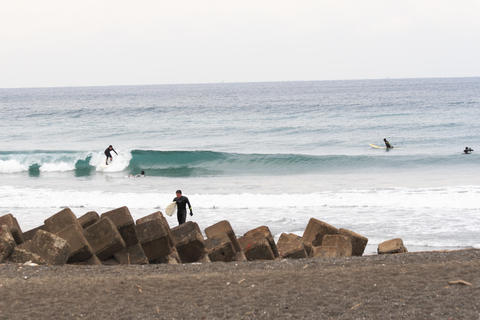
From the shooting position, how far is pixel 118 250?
9.57 meters

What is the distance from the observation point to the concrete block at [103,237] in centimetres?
943

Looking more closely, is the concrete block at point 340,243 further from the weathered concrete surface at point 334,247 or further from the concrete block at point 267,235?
the concrete block at point 267,235

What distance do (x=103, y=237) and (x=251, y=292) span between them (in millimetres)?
3570

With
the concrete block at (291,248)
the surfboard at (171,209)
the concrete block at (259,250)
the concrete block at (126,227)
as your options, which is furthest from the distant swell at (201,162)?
the concrete block at (126,227)

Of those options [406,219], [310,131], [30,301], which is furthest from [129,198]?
[310,131]

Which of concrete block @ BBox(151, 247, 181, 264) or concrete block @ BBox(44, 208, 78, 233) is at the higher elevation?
concrete block @ BBox(44, 208, 78, 233)

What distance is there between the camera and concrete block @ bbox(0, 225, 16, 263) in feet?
28.7

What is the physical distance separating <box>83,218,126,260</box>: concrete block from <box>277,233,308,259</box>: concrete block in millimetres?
2795

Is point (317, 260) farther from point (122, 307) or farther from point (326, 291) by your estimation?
point (122, 307)

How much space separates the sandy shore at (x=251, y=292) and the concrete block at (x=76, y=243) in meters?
0.76

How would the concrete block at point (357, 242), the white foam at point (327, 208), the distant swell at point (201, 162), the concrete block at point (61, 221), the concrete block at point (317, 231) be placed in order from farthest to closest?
1. the distant swell at point (201, 162)
2. the white foam at point (327, 208)
3. the concrete block at point (317, 231)
4. the concrete block at point (357, 242)
5. the concrete block at point (61, 221)

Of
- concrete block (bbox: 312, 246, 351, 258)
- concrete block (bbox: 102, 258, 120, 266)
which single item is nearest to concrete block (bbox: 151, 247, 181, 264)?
concrete block (bbox: 102, 258, 120, 266)

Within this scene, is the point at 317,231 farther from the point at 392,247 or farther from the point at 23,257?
the point at 23,257

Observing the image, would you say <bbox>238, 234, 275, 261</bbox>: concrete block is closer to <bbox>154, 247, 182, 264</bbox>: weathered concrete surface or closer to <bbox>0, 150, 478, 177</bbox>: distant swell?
<bbox>154, 247, 182, 264</bbox>: weathered concrete surface
